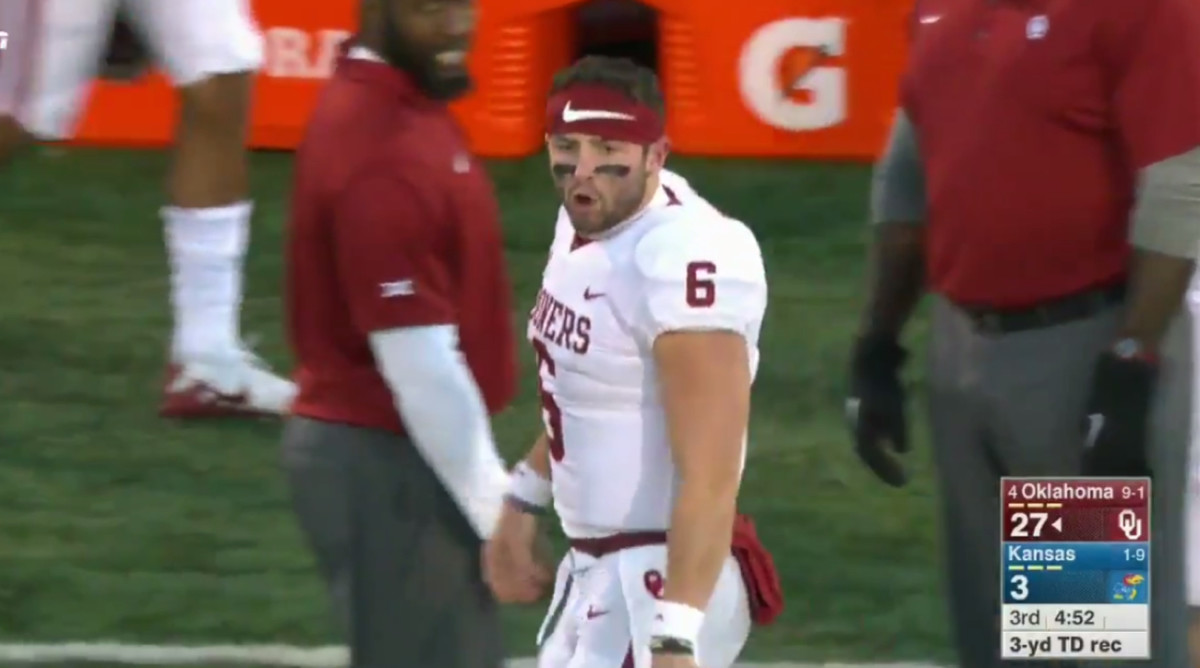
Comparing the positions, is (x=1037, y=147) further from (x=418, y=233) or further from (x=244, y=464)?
(x=244, y=464)

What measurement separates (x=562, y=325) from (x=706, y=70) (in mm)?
5107

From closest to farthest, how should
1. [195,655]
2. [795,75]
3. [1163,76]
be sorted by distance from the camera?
[1163,76] < [195,655] < [795,75]

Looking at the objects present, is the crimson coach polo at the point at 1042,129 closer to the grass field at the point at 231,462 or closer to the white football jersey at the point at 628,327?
the white football jersey at the point at 628,327

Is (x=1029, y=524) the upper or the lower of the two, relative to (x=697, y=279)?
lower

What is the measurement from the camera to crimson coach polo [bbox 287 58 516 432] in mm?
3549

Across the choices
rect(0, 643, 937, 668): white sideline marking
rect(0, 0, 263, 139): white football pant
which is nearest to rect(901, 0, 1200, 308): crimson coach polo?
rect(0, 643, 937, 668): white sideline marking

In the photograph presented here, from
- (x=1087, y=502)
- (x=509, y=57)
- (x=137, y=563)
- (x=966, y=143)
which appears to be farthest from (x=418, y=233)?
(x=509, y=57)

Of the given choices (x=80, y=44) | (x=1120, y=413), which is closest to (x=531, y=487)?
(x=1120, y=413)

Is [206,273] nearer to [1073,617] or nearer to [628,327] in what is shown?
[1073,617]

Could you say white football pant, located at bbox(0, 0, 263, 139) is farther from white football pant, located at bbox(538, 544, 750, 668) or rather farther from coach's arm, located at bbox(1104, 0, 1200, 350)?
coach's arm, located at bbox(1104, 0, 1200, 350)

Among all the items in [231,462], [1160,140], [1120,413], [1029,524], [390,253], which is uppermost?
[1160,140]

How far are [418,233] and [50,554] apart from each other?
2.30m

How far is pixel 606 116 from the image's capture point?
3414 mm

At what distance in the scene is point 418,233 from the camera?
356cm
